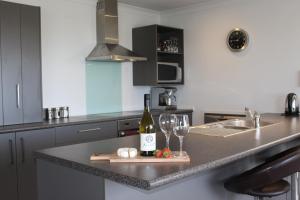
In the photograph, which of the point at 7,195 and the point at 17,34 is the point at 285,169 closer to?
the point at 7,195

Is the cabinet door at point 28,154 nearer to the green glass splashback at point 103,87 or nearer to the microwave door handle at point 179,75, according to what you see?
the green glass splashback at point 103,87

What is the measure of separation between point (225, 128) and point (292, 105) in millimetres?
1315

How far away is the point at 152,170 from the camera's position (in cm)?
143

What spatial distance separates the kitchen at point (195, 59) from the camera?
4.05m

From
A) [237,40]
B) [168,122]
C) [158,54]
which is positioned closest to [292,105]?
[237,40]

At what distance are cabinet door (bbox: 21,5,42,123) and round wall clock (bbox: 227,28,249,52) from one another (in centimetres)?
246

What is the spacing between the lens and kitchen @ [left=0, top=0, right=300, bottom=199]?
13.3 ft

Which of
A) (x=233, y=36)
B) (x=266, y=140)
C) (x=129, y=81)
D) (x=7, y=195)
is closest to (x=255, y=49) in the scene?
(x=233, y=36)

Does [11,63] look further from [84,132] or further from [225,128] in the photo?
[225,128]

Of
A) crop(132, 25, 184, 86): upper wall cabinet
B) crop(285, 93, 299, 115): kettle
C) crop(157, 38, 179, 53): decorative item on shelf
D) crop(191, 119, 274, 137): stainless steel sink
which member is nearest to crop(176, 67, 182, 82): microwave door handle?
crop(132, 25, 184, 86): upper wall cabinet

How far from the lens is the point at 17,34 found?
3264 millimetres

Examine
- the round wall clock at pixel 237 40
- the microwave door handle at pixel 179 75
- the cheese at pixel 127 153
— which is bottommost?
the cheese at pixel 127 153

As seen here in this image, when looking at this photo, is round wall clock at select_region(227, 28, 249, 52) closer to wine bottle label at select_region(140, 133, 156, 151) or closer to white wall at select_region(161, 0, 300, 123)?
white wall at select_region(161, 0, 300, 123)

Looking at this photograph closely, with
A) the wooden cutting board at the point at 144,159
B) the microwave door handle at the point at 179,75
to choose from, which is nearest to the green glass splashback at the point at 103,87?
the microwave door handle at the point at 179,75
